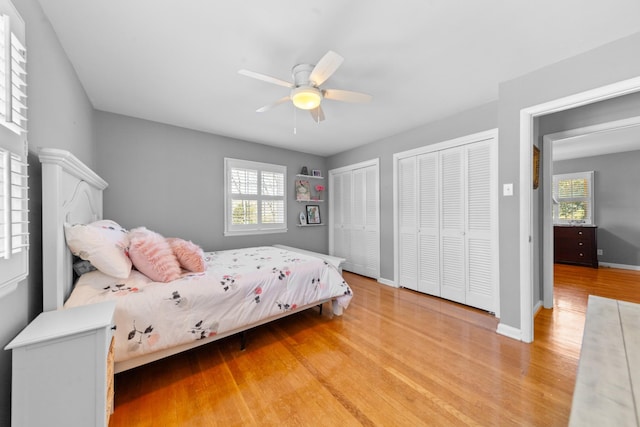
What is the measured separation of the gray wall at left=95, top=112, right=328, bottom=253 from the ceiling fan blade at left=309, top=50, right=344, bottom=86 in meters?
2.31

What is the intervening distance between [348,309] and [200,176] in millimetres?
2751

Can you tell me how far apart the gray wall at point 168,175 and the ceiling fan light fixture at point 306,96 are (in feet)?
6.96

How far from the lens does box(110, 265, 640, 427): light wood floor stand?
1.41m

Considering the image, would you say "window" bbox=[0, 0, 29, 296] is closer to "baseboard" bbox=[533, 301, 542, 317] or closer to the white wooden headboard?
the white wooden headboard

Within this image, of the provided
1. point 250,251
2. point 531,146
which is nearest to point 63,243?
point 250,251

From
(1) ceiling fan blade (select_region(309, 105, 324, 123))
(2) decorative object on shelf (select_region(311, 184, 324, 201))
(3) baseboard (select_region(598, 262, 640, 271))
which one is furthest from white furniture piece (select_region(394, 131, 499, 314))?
(3) baseboard (select_region(598, 262, 640, 271))

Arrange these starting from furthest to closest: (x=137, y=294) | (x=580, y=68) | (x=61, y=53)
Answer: (x=580, y=68) < (x=61, y=53) < (x=137, y=294)

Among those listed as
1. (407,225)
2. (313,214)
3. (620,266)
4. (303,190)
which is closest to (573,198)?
(620,266)

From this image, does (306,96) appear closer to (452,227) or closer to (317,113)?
(317,113)

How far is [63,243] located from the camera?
4.74ft

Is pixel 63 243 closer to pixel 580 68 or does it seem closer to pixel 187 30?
pixel 187 30

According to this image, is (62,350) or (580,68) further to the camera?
(580,68)

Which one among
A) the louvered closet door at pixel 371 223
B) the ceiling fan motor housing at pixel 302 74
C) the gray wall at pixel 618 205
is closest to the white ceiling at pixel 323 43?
the ceiling fan motor housing at pixel 302 74

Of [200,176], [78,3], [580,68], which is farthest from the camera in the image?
[200,176]
